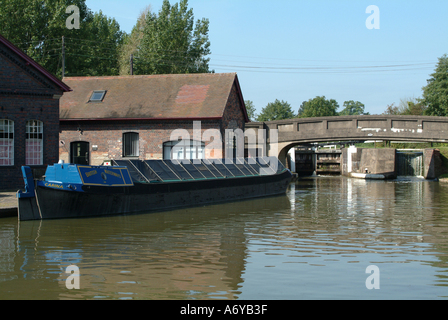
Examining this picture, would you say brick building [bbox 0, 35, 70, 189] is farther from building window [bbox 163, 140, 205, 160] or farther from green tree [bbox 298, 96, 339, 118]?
green tree [bbox 298, 96, 339, 118]

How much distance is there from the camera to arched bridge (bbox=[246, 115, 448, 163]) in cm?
3109

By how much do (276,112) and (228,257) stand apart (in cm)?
10438

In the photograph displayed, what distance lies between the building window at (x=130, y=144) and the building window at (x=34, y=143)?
6956 millimetres

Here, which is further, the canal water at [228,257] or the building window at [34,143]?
the building window at [34,143]

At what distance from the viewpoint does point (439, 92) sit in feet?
164

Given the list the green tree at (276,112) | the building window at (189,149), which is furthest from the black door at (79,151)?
the green tree at (276,112)

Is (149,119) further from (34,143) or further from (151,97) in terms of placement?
(34,143)

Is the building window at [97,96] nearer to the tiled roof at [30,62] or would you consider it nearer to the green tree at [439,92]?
the tiled roof at [30,62]

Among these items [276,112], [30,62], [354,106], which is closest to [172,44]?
[30,62]

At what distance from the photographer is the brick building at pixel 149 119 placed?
84.9ft

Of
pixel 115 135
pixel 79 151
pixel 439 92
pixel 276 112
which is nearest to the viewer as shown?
pixel 115 135

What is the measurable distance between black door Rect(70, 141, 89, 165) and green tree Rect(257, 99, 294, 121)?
85.8 m

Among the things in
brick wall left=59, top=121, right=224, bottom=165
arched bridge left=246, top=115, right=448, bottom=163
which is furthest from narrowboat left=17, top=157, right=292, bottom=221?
arched bridge left=246, top=115, right=448, bottom=163

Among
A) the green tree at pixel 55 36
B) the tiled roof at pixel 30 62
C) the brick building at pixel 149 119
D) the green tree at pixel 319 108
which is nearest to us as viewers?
the tiled roof at pixel 30 62
